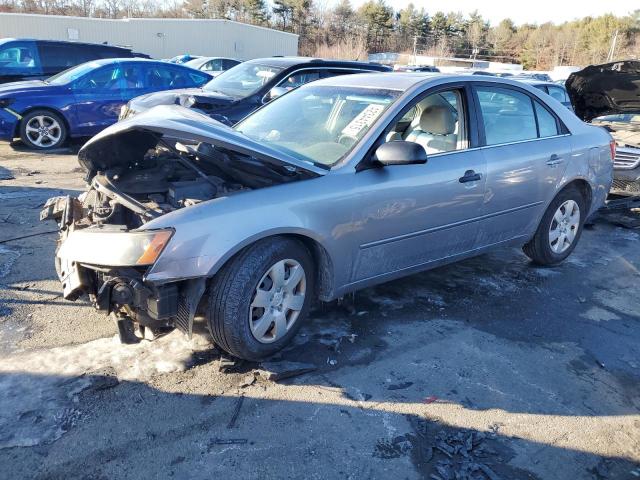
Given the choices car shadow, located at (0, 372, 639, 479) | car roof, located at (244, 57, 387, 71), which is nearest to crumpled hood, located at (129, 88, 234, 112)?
car roof, located at (244, 57, 387, 71)

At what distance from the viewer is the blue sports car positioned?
28.8 feet

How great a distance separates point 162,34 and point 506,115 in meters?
38.4

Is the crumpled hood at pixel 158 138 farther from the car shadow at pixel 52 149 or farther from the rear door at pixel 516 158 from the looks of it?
the car shadow at pixel 52 149

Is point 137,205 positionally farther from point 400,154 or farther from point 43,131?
point 43,131

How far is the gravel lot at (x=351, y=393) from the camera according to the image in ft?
7.97

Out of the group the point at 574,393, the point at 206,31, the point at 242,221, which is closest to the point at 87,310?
the point at 242,221

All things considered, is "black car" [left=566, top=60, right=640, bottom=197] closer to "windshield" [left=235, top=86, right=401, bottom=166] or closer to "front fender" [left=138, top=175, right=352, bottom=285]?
"windshield" [left=235, top=86, right=401, bottom=166]

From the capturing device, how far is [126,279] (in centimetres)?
272

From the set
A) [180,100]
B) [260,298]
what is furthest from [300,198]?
[180,100]

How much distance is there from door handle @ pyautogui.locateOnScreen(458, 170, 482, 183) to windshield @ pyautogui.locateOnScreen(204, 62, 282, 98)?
15.3 feet

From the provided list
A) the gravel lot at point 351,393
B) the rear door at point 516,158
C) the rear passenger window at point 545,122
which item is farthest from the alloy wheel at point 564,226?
the gravel lot at point 351,393

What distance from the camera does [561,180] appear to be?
15.4ft

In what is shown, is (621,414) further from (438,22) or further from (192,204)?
(438,22)

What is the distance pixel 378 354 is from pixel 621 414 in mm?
1388
